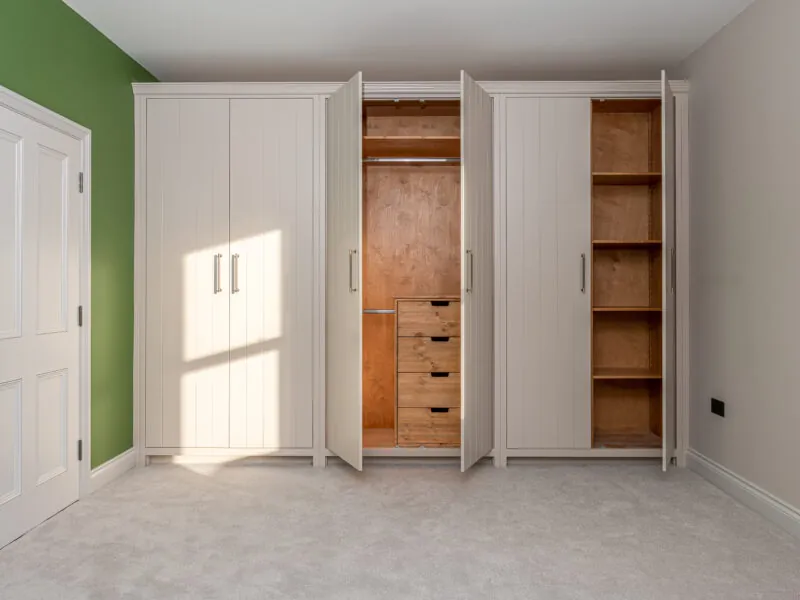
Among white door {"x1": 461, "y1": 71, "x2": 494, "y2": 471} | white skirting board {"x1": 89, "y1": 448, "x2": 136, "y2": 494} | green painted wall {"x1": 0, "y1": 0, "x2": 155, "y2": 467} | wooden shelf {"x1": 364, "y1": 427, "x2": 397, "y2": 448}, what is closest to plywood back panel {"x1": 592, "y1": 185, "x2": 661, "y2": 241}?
white door {"x1": 461, "y1": 71, "x2": 494, "y2": 471}

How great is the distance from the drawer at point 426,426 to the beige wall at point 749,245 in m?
1.43

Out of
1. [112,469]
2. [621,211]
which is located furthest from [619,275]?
[112,469]

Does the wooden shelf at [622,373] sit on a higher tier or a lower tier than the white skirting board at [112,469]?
higher

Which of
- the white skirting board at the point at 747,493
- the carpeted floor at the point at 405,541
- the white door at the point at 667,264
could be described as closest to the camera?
the carpeted floor at the point at 405,541

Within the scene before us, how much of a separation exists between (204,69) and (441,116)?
1.57 meters

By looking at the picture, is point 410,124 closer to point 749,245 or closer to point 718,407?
point 749,245

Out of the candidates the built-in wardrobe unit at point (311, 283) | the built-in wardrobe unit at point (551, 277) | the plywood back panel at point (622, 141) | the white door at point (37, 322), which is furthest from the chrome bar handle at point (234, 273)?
the plywood back panel at point (622, 141)

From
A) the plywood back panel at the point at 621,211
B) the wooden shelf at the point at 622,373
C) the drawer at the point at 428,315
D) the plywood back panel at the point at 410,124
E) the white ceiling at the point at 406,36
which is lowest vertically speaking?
the wooden shelf at the point at 622,373

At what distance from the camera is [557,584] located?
2193 mm

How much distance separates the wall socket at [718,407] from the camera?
3312 millimetres

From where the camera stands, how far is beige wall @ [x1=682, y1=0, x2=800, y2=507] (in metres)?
2.72

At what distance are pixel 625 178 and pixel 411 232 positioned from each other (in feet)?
4.70

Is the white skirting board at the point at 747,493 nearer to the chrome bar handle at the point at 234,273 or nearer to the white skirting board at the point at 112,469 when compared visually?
Result: the chrome bar handle at the point at 234,273

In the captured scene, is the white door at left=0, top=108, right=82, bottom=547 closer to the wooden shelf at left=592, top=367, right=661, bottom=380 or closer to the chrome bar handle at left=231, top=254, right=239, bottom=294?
the chrome bar handle at left=231, top=254, right=239, bottom=294
